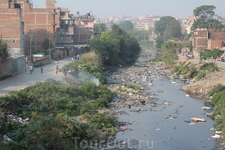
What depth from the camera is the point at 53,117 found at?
507 inches

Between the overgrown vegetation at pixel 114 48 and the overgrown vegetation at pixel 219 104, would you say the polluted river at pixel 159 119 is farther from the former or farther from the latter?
the overgrown vegetation at pixel 114 48

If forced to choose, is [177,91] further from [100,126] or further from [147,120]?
[100,126]

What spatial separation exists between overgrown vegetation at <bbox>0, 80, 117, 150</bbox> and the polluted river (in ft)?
2.85

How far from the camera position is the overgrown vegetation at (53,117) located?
37.7ft

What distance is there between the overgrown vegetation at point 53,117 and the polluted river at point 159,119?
0.87 m

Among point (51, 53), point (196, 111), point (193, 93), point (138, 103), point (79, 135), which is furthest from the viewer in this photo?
point (51, 53)

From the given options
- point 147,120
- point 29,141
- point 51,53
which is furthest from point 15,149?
point 51,53

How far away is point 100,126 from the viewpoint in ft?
49.9

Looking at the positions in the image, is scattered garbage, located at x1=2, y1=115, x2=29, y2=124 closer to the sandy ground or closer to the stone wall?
the stone wall

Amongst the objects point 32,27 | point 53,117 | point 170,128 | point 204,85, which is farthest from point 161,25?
point 53,117

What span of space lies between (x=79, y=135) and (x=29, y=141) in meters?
2.54

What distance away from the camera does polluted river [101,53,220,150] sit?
14.1 meters

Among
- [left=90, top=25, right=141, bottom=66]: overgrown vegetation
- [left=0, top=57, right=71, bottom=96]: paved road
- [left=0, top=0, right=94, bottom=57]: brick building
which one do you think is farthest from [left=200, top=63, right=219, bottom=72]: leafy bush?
[left=0, top=0, right=94, bottom=57]: brick building

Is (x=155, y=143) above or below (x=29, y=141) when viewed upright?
below
